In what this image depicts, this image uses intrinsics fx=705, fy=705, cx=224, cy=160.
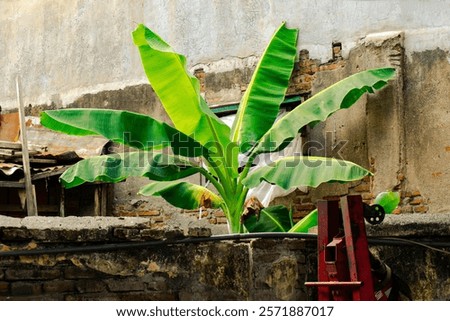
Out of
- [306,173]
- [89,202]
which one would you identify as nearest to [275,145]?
[306,173]

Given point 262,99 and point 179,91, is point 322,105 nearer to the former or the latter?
point 262,99

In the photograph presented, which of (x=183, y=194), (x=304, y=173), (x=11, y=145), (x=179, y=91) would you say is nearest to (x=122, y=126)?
(x=179, y=91)

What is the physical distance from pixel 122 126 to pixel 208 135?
0.88 metres

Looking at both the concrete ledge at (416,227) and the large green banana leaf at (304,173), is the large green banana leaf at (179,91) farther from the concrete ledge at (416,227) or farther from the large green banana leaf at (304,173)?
the concrete ledge at (416,227)

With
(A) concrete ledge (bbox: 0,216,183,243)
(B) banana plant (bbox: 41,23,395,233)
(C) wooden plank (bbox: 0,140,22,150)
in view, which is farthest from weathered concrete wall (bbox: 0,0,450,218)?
(A) concrete ledge (bbox: 0,216,183,243)

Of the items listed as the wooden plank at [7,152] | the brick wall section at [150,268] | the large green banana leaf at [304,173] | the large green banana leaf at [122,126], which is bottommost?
the brick wall section at [150,268]

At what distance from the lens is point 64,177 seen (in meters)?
6.05

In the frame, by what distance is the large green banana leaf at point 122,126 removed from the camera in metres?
6.04

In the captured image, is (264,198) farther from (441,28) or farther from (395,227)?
(395,227)

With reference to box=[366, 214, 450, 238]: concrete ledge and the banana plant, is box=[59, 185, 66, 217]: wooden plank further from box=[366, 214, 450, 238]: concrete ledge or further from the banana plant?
box=[366, 214, 450, 238]: concrete ledge

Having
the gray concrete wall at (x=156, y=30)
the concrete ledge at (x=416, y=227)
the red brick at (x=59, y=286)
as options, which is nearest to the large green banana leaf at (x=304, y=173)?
the concrete ledge at (x=416, y=227)

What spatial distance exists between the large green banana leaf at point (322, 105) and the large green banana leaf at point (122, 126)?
73 centimetres

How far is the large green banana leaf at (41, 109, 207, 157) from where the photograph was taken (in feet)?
19.8

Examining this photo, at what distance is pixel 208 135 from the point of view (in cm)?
655
